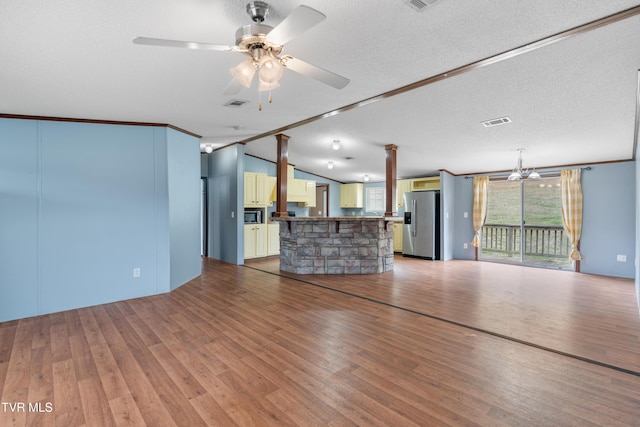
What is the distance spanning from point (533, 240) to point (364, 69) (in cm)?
623

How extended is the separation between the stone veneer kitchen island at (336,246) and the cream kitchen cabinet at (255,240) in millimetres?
1529

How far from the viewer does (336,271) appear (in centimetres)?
535

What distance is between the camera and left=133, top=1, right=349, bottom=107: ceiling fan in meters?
1.55

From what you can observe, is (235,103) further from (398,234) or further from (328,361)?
(398,234)

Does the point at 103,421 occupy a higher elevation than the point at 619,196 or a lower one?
lower

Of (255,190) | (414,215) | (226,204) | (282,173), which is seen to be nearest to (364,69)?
(282,173)

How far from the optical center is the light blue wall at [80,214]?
3.26 metres

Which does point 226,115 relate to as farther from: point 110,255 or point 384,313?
point 384,313

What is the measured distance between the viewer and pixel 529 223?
6.53 m

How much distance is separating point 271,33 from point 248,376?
219 centimetres

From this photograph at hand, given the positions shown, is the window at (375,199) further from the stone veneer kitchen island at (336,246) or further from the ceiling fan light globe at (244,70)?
the ceiling fan light globe at (244,70)

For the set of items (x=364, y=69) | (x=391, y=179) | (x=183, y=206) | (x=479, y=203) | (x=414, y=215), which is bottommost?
(x=414, y=215)

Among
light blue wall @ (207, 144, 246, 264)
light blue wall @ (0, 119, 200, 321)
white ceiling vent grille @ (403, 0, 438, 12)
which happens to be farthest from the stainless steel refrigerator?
white ceiling vent grille @ (403, 0, 438, 12)

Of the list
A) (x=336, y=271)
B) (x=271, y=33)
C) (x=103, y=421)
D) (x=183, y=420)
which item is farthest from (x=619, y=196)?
(x=103, y=421)
